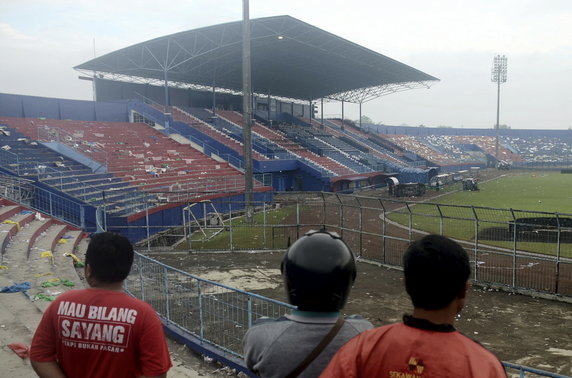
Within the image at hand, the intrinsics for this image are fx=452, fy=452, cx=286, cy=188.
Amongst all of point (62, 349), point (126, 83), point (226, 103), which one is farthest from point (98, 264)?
point (226, 103)

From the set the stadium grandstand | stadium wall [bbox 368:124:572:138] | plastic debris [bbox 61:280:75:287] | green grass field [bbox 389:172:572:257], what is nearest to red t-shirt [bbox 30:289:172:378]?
the stadium grandstand

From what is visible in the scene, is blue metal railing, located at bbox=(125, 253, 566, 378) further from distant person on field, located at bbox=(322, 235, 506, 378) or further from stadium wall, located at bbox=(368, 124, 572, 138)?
stadium wall, located at bbox=(368, 124, 572, 138)

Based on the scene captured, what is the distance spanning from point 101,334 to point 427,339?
2.08m

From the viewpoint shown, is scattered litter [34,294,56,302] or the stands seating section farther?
the stands seating section

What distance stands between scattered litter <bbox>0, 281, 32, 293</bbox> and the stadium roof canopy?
27.1 m

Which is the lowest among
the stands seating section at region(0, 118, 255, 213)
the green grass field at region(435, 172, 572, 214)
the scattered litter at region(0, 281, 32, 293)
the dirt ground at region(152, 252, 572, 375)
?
the green grass field at region(435, 172, 572, 214)

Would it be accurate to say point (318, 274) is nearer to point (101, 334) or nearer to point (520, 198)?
point (101, 334)

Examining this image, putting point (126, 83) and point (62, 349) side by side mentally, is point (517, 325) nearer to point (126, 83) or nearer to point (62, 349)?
point (62, 349)

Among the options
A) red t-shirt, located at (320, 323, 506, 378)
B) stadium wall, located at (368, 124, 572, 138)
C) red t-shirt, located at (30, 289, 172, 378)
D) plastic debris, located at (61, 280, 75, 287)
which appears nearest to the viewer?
red t-shirt, located at (320, 323, 506, 378)

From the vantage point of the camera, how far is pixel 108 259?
307 cm

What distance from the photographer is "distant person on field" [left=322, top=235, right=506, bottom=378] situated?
181 centimetres

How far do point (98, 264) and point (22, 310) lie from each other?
266 inches

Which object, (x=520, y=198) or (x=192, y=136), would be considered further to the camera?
(x=192, y=136)

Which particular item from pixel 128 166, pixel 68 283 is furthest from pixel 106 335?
pixel 128 166
